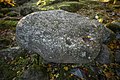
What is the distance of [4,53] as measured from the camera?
4.96 meters

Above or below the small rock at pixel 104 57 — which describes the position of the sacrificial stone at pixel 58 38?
above

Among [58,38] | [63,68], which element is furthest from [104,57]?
[58,38]

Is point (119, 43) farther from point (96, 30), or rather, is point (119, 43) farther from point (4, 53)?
point (4, 53)

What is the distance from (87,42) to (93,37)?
0.31 meters

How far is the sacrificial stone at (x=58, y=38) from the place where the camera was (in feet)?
14.1

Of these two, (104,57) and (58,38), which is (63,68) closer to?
(58,38)

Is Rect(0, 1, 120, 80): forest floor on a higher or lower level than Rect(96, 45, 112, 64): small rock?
lower

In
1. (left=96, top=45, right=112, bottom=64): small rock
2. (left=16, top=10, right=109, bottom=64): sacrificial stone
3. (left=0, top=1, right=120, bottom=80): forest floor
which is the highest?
(left=16, top=10, right=109, bottom=64): sacrificial stone

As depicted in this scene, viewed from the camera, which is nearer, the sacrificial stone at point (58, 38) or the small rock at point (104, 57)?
the sacrificial stone at point (58, 38)

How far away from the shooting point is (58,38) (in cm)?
440

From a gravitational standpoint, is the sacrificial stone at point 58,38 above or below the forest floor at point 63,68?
above

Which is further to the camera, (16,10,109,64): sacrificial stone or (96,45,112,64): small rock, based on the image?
(96,45,112,64): small rock

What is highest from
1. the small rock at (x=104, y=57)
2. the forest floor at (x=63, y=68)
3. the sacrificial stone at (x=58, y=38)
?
the sacrificial stone at (x=58, y=38)

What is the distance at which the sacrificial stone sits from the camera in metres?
4.29
